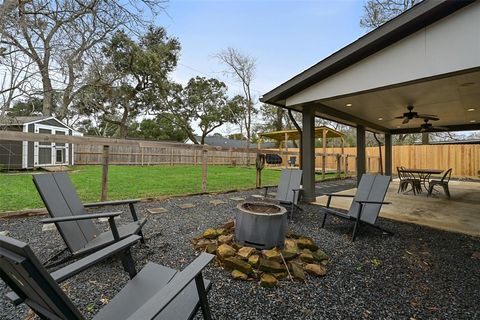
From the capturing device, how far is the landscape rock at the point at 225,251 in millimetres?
2715

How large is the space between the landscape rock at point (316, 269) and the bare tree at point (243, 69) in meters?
19.8

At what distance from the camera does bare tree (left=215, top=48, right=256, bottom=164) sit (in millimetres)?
22484

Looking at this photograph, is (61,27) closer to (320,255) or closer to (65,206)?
(65,206)

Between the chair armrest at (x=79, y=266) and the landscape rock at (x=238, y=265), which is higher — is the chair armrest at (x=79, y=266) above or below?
above

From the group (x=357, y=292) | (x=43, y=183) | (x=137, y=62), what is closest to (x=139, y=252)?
(x=43, y=183)

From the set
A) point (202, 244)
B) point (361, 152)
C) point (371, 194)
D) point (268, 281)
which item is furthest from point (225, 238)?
point (361, 152)

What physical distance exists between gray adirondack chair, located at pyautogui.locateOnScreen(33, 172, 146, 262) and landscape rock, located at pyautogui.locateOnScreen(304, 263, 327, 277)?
1.93m

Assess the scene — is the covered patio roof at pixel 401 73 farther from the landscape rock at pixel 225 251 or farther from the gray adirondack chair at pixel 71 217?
the gray adirondack chair at pixel 71 217

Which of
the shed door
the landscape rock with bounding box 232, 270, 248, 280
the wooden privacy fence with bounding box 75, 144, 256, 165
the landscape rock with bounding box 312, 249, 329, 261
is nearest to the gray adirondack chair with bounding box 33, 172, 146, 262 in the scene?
the landscape rock with bounding box 232, 270, 248, 280

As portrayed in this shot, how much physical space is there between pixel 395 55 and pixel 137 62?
15.9 meters

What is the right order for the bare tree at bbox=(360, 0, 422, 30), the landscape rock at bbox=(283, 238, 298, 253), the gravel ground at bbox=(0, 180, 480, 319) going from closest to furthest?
the gravel ground at bbox=(0, 180, 480, 319) < the landscape rock at bbox=(283, 238, 298, 253) < the bare tree at bbox=(360, 0, 422, 30)

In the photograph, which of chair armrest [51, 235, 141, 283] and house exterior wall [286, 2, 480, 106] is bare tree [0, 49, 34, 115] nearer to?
chair armrest [51, 235, 141, 283]

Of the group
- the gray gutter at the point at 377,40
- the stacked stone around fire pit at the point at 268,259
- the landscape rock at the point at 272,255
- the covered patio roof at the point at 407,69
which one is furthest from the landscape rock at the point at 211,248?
the gray gutter at the point at 377,40

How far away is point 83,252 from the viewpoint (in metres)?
2.34
